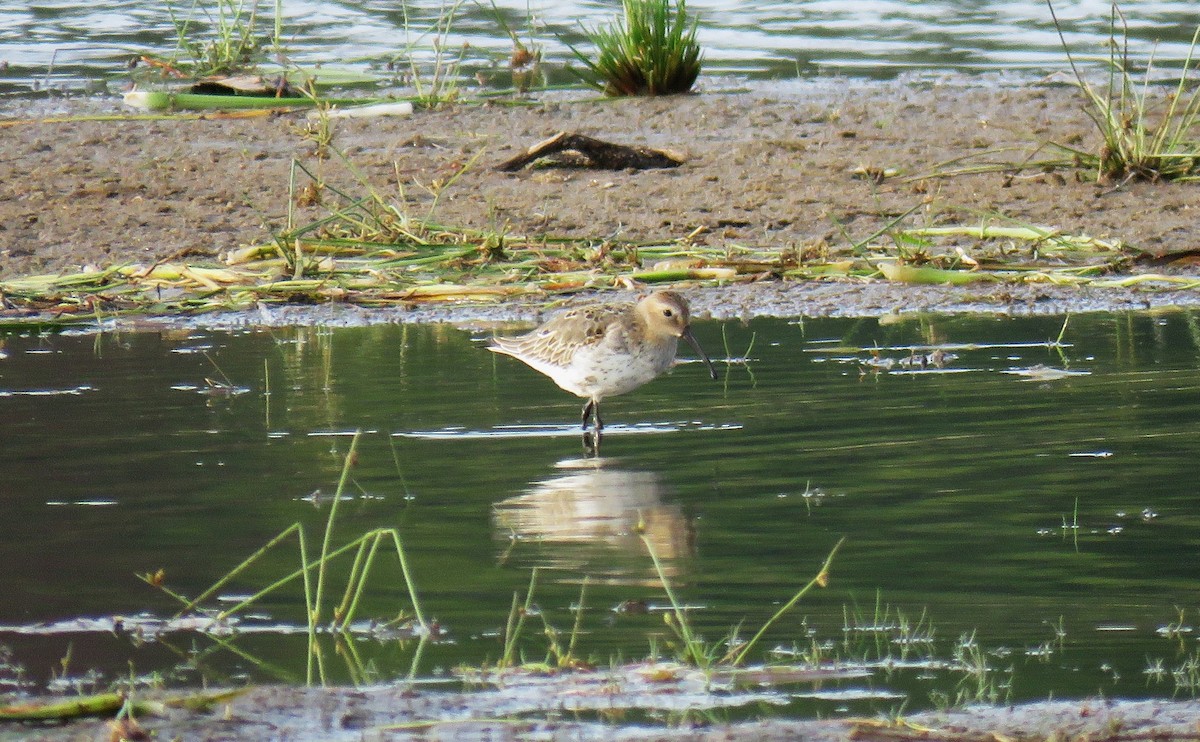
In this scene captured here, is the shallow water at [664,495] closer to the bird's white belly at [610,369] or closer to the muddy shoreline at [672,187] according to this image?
the bird's white belly at [610,369]

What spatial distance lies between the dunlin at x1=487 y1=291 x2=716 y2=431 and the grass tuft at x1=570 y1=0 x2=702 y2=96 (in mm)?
7847

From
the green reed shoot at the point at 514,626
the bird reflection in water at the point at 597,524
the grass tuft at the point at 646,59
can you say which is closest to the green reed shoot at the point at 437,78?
the grass tuft at the point at 646,59

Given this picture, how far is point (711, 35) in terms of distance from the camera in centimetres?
2159

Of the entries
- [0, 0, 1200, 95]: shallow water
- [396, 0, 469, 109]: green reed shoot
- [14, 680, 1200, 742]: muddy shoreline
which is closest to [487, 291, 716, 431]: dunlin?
[14, 680, 1200, 742]: muddy shoreline

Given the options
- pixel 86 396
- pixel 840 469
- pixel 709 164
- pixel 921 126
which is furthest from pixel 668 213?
pixel 840 469

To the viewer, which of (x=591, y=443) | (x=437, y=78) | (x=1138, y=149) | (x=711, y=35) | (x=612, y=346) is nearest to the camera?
(x=591, y=443)

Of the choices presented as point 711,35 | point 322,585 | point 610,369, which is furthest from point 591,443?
Answer: point 711,35

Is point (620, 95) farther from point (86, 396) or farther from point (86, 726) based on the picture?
point (86, 726)

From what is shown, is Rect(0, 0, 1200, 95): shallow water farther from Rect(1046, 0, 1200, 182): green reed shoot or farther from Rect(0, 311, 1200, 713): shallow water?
Rect(0, 311, 1200, 713): shallow water

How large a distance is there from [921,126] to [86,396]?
8631 mm

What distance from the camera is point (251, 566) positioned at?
6.21m

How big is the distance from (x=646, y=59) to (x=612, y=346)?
28.0ft

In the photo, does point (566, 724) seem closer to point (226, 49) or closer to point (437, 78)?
point (437, 78)

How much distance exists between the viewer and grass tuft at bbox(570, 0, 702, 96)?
16.9m
